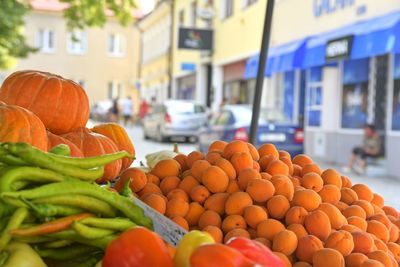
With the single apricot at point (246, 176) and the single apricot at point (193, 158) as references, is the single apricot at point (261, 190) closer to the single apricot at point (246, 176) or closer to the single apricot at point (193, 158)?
the single apricot at point (246, 176)

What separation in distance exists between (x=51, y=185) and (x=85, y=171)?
145 mm

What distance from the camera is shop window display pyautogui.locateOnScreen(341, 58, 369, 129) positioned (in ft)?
45.1

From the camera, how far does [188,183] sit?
222cm

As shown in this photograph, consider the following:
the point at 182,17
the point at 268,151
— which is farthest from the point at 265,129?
the point at 182,17

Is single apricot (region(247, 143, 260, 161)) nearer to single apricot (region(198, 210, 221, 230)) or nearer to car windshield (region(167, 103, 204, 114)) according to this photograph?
single apricot (region(198, 210, 221, 230))

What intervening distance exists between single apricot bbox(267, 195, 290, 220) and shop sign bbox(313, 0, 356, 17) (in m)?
12.6

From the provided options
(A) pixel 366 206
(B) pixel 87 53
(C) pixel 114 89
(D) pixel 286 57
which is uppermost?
(B) pixel 87 53

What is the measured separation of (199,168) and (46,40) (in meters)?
44.1

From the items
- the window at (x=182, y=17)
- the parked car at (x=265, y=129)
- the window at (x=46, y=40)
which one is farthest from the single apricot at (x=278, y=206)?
the window at (x=46, y=40)

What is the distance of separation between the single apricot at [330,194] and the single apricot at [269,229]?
0.34 m

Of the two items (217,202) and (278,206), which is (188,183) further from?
(278,206)

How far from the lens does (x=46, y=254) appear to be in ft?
5.41

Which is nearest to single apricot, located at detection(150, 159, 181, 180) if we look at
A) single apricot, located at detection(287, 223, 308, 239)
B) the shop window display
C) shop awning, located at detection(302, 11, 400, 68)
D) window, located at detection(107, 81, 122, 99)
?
single apricot, located at detection(287, 223, 308, 239)

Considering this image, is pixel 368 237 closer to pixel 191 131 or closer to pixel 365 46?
pixel 365 46
